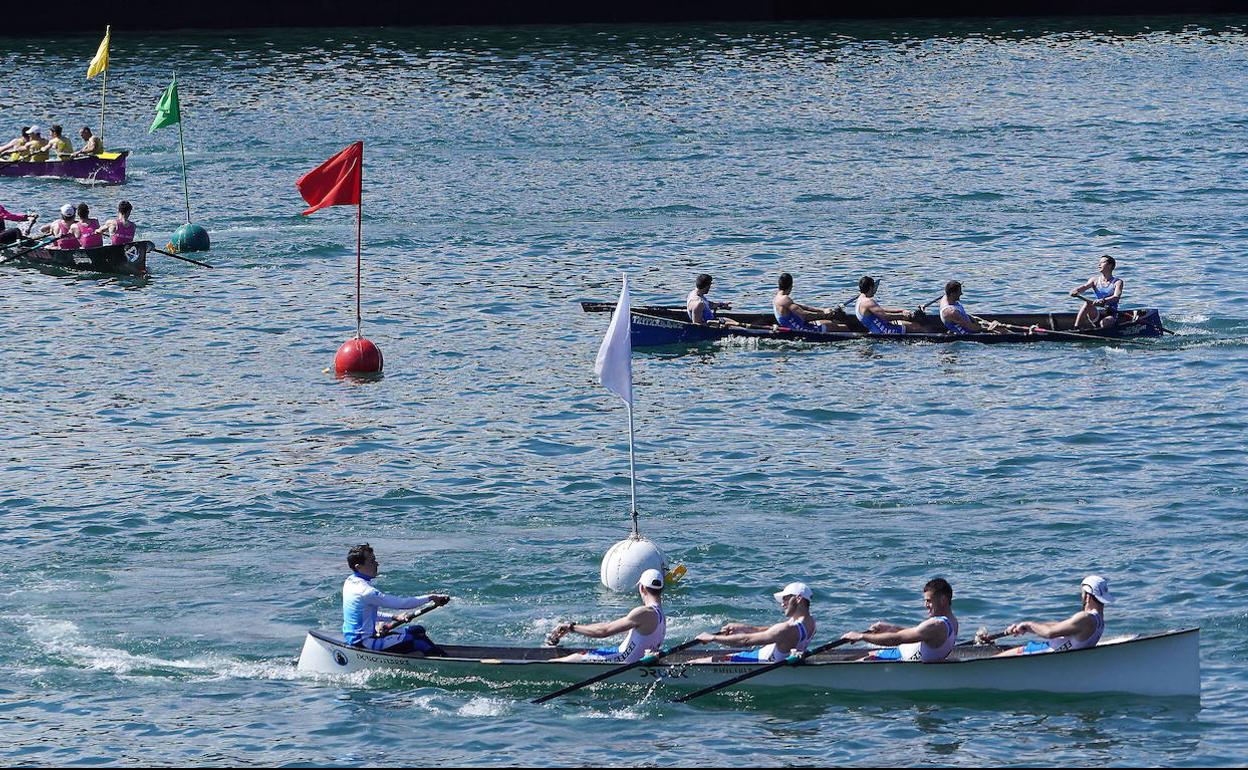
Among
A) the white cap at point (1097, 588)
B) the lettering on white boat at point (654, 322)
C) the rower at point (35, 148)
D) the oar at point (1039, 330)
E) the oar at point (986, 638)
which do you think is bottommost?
the oar at point (986, 638)

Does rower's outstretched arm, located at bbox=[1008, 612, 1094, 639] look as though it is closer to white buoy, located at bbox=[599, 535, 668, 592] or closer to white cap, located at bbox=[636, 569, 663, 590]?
white cap, located at bbox=[636, 569, 663, 590]

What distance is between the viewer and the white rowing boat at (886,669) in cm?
2181

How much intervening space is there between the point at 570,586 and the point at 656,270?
22.3m

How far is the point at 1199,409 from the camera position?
114 feet

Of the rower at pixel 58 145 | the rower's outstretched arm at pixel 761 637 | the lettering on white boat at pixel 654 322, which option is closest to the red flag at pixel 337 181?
the lettering on white boat at pixel 654 322

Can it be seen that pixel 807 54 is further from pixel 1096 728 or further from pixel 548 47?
pixel 1096 728

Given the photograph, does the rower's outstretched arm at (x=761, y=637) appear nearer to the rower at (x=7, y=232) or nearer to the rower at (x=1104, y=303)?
the rower at (x=1104, y=303)

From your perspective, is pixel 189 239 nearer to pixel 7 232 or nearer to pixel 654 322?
pixel 7 232

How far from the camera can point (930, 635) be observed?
2195 centimetres

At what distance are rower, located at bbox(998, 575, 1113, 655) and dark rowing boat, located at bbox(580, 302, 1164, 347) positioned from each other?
1807 cm

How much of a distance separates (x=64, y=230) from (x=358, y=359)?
14.9 metres

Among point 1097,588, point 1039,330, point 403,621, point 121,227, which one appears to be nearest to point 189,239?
point 121,227

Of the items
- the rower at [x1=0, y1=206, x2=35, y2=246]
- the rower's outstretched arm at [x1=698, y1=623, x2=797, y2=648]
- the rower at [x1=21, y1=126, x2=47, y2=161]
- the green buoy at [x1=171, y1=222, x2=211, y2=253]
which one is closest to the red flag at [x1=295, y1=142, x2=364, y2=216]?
the green buoy at [x1=171, y1=222, x2=211, y2=253]

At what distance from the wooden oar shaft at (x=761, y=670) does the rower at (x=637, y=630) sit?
74cm
